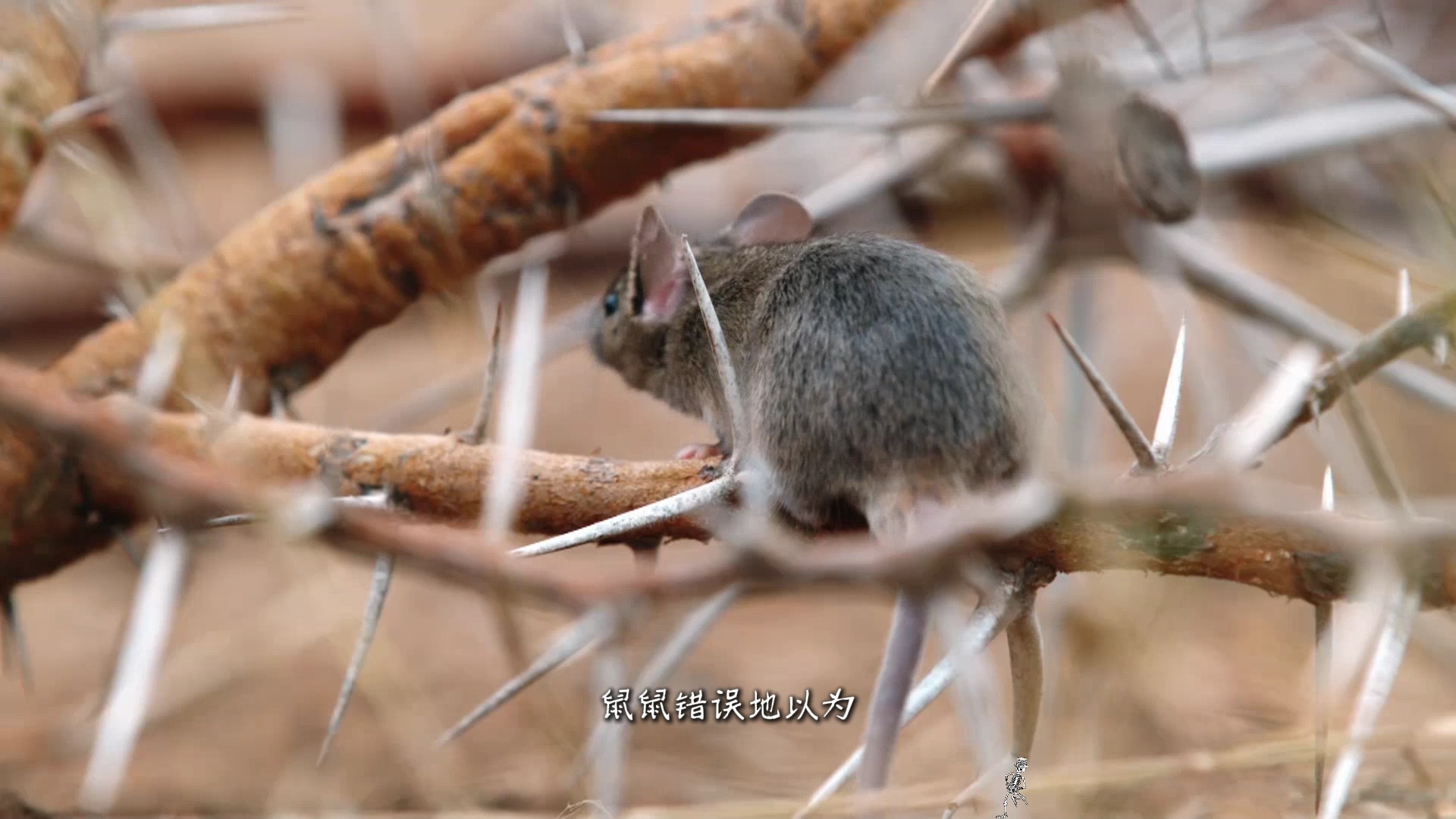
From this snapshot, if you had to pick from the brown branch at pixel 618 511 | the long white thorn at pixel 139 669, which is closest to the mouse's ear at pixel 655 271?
the brown branch at pixel 618 511

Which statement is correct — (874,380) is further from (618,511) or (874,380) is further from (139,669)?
(139,669)

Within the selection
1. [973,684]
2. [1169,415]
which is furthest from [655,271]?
[973,684]

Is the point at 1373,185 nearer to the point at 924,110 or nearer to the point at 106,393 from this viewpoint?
the point at 924,110

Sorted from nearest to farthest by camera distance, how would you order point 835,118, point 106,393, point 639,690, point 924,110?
point 639,690, point 835,118, point 106,393, point 924,110

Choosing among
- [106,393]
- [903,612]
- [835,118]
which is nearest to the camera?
[903,612]

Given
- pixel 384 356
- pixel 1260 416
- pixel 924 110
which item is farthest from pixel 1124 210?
pixel 384 356

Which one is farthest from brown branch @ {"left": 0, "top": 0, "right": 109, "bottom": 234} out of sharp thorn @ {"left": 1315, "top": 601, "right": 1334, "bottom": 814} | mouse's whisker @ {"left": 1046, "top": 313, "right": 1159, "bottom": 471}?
sharp thorn @ {"left": 1315, "top": 601, "right": 1334, "bottom": 814}
